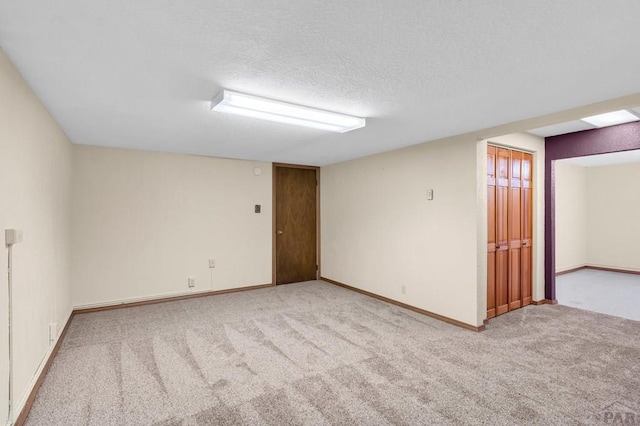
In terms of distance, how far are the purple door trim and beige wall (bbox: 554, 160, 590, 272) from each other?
7.08 feet

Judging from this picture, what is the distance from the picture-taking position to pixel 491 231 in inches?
156

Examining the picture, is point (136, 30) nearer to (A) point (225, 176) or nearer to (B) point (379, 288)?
(A) point (225, 176)

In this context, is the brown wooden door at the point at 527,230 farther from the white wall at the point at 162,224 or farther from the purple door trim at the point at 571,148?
the white wall at the point at 162,224

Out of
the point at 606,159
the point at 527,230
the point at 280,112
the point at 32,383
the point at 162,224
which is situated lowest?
the point at 32,383

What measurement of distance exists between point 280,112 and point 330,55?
95 cm

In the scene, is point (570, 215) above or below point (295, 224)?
above

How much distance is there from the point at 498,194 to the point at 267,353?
3.30 metres

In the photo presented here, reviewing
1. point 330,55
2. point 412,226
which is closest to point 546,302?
point 412,226

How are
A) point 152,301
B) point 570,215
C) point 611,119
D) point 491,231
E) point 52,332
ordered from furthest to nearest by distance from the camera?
point 570,215, point 152,301, point 491,231, point 611,119, point 52,332

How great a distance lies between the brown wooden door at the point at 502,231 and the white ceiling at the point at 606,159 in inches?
102

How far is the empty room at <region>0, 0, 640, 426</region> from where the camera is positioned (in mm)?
1665

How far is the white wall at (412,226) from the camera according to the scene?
371 centimetres

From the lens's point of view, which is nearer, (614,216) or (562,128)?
(562,128)

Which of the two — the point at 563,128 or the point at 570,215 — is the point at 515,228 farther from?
the point at 570,215
